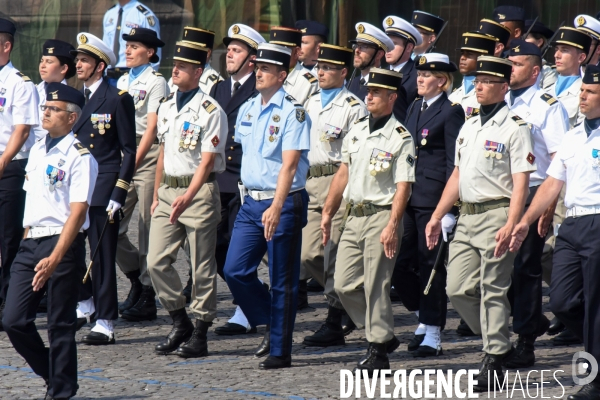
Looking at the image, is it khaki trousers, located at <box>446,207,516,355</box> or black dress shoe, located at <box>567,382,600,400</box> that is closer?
black dress shoe, located at <box>567,382,600,400</box>

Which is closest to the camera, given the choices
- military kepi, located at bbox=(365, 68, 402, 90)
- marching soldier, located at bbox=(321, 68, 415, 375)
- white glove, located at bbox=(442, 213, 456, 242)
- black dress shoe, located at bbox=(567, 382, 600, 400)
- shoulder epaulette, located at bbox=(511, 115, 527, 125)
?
black dress shoe, located at bbox=(567, 382, 600, 400)

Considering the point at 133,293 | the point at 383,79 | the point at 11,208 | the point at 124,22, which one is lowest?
the point at 133,293

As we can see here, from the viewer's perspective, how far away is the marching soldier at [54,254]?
704cm

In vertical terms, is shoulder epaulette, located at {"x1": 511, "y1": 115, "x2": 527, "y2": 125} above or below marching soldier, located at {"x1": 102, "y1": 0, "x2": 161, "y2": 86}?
below

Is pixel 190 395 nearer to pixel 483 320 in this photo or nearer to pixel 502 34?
pixel 483 320

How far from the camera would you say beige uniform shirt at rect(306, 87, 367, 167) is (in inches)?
367

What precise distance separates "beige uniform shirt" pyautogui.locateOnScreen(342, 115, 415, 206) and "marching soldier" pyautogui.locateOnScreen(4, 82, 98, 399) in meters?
1.89

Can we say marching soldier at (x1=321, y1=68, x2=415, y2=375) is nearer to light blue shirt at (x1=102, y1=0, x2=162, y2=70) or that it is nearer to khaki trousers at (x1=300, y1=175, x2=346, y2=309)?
khaki trousers at (x1=300, y1=175, x2=346, y2=309)

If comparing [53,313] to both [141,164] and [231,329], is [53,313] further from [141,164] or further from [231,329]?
[141,164]

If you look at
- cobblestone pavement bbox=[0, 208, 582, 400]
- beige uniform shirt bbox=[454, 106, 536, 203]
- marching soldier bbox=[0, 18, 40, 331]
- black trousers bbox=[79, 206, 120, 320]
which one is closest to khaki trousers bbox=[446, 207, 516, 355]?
beige uniform shirt bbox=[454, 106, 536, 203]

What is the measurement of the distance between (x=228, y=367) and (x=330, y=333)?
40.5 inches

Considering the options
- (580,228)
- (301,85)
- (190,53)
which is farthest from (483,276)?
(301,85)

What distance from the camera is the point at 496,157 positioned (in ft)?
24.8

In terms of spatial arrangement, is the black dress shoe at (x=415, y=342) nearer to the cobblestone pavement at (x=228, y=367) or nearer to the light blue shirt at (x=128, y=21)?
the cobblestone pavement at (x=228, y=367)
